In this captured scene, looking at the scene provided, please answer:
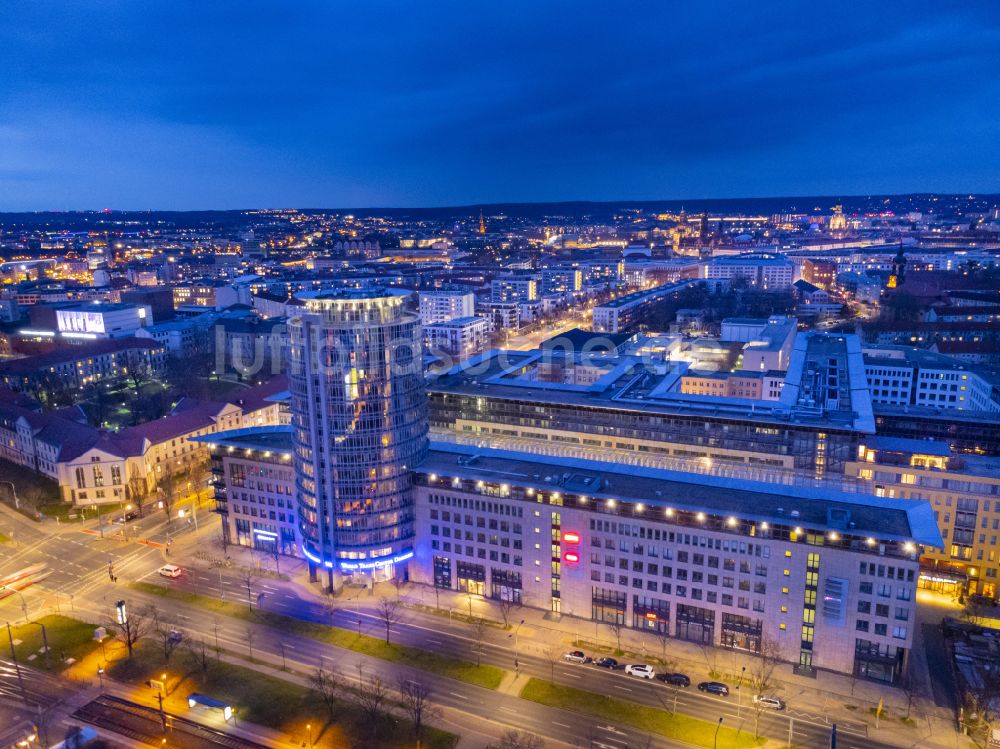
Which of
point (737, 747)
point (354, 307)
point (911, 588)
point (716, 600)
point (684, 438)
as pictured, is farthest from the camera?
point (684, 438)

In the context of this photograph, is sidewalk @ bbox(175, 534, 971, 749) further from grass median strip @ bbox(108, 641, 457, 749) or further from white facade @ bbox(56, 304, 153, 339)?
white facade @ bbox(56, 304, 153, 339)

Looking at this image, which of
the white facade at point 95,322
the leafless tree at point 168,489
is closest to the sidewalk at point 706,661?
the leafless tree at point 168,489

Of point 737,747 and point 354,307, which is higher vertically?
point 354,307

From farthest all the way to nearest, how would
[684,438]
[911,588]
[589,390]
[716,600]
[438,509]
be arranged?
[589,390] → [684,438] → [438,509] → [716,600] → [911,588]

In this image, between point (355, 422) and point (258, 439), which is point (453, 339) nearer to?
point (258, 439)

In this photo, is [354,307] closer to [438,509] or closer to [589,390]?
[438,509]

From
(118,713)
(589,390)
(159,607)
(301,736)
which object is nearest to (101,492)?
(159,607)

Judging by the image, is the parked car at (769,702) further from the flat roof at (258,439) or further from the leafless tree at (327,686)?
the flat roof at (258,439)
